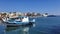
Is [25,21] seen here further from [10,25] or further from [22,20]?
[10,25]

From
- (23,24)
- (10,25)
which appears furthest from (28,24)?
(10,25)

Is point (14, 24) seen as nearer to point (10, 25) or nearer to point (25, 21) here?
point (10, 25)

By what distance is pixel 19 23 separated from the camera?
27016 mm

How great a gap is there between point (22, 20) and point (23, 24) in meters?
1.73

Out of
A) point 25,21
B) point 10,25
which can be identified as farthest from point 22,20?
point 10,25

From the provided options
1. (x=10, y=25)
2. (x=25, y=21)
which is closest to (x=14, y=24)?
(x=10, y=25)

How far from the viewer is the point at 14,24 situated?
26344mm

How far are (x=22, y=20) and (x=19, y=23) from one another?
55.6 inches

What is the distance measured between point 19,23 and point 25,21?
1.35 metres

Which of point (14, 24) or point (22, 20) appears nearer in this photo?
point (14, 24)

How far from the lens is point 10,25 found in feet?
86.0

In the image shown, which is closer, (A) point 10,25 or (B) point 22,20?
(A) point 10,25

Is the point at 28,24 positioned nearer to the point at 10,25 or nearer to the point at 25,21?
the point at 25,21

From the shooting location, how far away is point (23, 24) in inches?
1050
